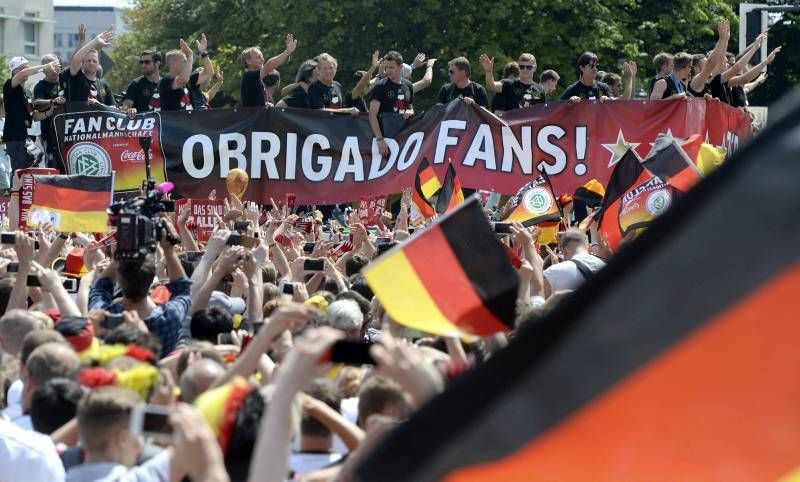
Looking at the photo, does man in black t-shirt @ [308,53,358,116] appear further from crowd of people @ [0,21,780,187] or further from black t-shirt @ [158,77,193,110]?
black t-shirt @ [158,77,193,110]

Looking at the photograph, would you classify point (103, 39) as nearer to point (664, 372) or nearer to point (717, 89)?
point (717, 89)

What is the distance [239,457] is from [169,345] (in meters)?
2.82

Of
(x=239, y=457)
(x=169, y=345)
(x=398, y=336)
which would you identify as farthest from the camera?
(x=169, y=345)

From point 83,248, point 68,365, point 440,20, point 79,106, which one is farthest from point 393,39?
point 68,365

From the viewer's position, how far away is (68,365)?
5.01 meters

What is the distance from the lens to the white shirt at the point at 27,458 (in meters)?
4.34

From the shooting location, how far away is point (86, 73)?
1576cm

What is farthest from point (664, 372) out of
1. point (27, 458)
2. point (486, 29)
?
point (486, 29)

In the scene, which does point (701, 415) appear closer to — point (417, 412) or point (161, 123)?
point (417, 412)

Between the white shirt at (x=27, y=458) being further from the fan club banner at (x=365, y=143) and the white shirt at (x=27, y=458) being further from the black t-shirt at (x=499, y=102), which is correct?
the black t-shirt at (x=499, y=102)

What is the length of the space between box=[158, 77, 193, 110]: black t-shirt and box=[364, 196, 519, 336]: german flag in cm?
1123

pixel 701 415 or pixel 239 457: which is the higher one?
pixel 701 415

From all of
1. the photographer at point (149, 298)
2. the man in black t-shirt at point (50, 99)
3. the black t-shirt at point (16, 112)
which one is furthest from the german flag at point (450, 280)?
the black t-shirt at point (16, 112)

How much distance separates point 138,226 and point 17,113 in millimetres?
9404
